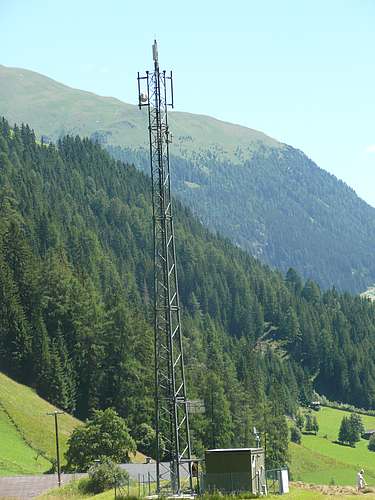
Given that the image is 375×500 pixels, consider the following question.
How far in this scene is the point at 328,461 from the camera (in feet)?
545

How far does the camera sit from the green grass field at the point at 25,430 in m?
99.9

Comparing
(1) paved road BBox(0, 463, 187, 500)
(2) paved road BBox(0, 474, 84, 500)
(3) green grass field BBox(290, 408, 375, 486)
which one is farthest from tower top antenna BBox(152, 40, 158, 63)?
(3) green grass field BBox(290, 408, 375, 486)

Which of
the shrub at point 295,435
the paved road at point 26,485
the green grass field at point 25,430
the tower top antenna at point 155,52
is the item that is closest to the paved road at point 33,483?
the paved road at point 26,485

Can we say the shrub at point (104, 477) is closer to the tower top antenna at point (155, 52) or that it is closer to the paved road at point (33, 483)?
the paved road at point (33, 483)

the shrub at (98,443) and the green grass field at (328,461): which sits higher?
the shrub at (98,443)

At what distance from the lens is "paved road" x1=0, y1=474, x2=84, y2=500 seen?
261 ft

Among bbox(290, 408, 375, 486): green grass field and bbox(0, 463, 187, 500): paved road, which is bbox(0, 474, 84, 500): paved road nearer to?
bbox(0, 463, 187, 500): paved road

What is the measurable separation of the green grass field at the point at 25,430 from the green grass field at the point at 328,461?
121ft

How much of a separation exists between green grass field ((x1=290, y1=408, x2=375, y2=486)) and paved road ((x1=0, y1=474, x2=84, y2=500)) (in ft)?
184

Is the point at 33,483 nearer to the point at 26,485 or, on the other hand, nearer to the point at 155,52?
the point at 26,485

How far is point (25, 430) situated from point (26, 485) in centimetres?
2838

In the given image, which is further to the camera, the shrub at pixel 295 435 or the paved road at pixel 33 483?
the shrub at pixel 295 435

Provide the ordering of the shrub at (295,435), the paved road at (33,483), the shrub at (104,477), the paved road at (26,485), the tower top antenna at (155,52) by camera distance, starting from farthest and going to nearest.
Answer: the shrub at (295,435) → the paved road at (26,485) → the paved road at (33,483) → the shrub at (104,477) → the tower top antenna at (155,52)

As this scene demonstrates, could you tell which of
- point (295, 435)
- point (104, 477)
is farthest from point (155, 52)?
point (295, 435)
